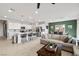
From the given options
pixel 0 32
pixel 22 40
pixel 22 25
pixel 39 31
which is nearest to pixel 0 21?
pixel 0 32

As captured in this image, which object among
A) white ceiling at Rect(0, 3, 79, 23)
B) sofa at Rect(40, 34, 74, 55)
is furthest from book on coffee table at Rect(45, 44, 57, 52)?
white ceiling at Rect(0, 3, 79, 23)

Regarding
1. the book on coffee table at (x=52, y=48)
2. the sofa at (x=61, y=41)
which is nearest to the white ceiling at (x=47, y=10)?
the sofa at (x=61, y=41)

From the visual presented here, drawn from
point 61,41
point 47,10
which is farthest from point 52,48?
point 47,10

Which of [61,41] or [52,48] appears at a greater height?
[61,41]

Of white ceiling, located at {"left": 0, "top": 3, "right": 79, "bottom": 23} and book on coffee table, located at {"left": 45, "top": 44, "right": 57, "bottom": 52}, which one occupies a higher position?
white ceiling, located at {"left": 0, "top": 3, "right": 79, "bottom": 23}

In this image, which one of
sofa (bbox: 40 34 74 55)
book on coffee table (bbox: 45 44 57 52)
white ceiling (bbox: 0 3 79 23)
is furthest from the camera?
sofa (bbox: 40 34 74 55)

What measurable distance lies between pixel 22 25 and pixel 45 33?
1.00 m

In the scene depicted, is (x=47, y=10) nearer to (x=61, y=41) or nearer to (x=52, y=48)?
(x=61, y=41)

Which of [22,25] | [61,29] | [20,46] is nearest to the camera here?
[61,29]

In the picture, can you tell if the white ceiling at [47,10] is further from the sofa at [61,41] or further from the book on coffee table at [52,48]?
the book on coffee table at [52,48]

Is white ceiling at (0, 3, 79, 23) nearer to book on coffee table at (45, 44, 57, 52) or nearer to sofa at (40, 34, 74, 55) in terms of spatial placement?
sofa at (40, 34, 74, 55)

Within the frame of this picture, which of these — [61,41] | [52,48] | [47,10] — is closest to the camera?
[52,48]

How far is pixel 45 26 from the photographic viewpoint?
224 cm

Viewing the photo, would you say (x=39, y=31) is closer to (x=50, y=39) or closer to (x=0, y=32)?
(x=50, y=39)
